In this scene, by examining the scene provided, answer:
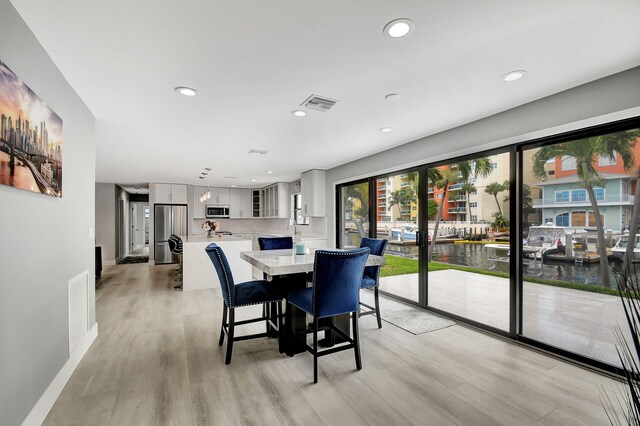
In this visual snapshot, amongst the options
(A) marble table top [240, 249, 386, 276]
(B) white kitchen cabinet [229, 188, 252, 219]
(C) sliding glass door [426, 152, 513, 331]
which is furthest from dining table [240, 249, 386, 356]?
(B) white kitchen cabinet [229, 188, 252, 219]

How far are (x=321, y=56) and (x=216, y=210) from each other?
809cm

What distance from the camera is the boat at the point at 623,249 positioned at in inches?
92.8

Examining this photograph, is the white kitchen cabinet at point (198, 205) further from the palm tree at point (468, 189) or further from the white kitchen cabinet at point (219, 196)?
the palm tree at point (468, 189)

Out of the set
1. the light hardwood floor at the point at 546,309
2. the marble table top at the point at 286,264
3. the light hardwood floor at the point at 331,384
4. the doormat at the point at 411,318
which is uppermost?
the marble table top at the point at 286,264

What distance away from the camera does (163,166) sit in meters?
6.04

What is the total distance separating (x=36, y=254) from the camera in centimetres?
188

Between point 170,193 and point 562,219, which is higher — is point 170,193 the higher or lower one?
the higher one

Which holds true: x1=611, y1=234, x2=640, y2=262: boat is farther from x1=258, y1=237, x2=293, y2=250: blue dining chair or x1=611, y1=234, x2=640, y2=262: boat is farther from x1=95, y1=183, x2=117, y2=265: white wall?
x1=95, y1=183, x2=117, y2=265: white wall

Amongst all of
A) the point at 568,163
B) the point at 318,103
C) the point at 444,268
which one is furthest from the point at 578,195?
the point at 318,103

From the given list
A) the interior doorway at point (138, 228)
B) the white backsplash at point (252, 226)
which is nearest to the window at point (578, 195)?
the white backsplash at point (252, 226)

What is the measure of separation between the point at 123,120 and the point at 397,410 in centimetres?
375

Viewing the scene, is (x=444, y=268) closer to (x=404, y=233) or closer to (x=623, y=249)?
(x=404, y=233)

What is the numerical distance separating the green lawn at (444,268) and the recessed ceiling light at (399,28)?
8.68 feet

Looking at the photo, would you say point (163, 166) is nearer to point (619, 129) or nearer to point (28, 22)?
point (28, 22)
